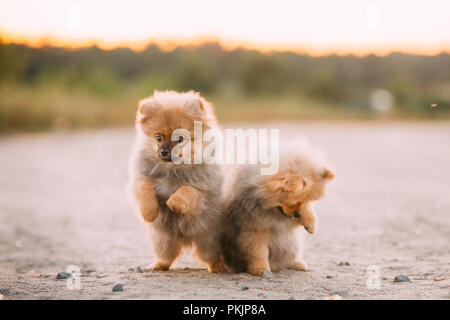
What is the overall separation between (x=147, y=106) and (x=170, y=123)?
12.3 inches

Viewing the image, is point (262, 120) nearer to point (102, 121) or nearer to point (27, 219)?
point (102, 121)

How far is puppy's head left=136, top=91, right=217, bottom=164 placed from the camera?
4.32 metres

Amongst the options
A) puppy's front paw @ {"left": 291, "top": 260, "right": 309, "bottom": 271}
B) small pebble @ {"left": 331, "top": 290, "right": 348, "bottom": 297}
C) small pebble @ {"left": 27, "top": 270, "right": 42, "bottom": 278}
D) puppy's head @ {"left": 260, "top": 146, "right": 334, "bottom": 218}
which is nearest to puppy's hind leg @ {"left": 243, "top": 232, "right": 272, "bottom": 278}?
puppy's head @ {"left": 260, "top": 146, "right": 334, "bottom": 218}

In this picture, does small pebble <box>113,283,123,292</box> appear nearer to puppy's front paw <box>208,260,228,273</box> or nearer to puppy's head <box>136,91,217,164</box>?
puppy's head <box>136,91,217,164</box>

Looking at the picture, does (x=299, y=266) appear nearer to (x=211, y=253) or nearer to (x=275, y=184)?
(x=211, y=253)

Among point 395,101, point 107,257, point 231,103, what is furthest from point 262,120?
point 107,257

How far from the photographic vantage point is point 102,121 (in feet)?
84.7

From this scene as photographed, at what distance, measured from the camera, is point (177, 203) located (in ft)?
13.8

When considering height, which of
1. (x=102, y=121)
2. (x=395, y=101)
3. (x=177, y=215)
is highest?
(x=395, y=101)

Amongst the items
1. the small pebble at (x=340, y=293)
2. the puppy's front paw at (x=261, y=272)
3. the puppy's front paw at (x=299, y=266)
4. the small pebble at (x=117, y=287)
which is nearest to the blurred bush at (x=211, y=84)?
the puppy's front paw at (x=299, y=266)

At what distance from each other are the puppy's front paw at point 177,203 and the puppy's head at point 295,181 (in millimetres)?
754

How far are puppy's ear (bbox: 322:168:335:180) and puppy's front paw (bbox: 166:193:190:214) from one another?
1255 mm

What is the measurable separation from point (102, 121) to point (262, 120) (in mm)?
8099

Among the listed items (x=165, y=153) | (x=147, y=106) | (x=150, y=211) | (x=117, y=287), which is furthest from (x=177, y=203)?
(x=147, y=106)
